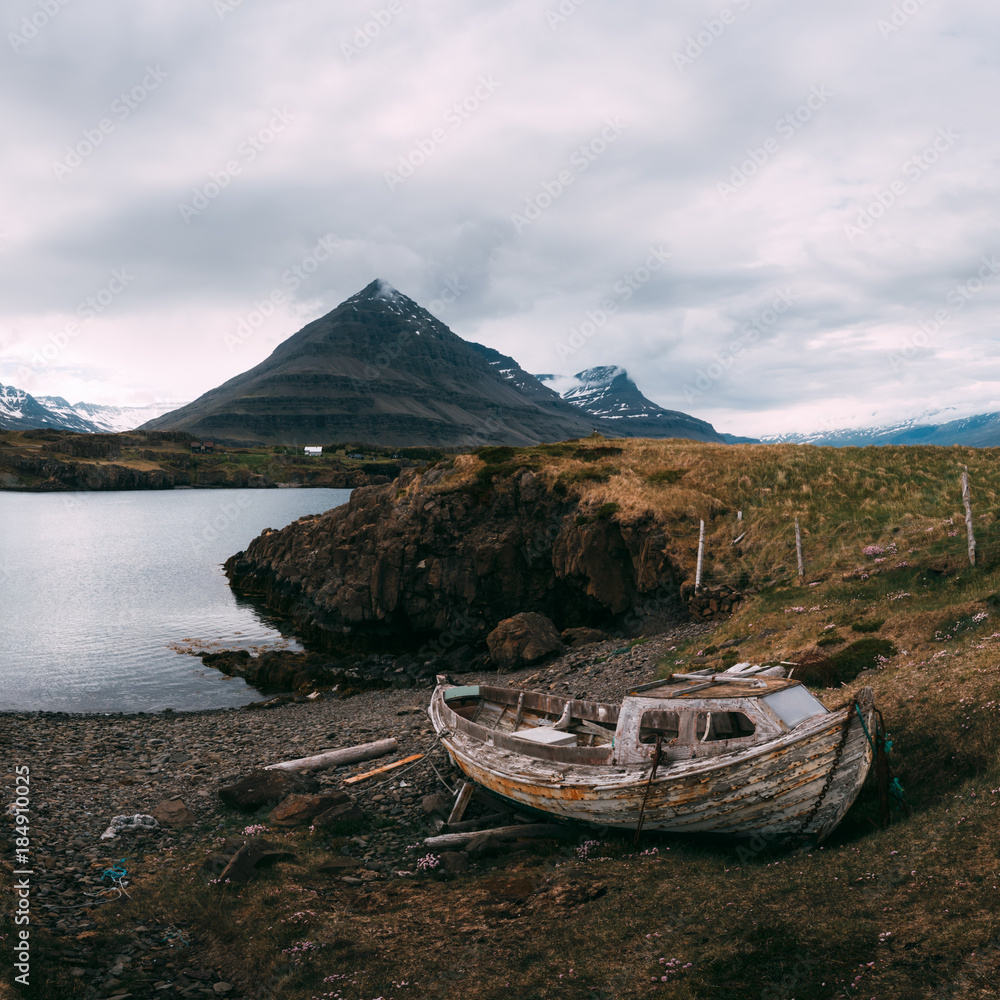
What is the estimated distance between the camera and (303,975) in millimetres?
10789

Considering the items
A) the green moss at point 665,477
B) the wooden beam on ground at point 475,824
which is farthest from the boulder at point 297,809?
the green moss at point 665,477

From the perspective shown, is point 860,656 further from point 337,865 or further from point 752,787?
point 337,865

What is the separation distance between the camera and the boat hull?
1164cm

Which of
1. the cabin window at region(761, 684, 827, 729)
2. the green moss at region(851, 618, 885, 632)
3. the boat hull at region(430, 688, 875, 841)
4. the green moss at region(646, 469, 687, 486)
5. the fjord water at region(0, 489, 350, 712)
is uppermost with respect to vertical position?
the green moss at region(646, 469, 687, 486)

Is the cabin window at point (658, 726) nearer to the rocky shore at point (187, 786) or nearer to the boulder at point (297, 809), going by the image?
the rocky shore at point (187, 786)

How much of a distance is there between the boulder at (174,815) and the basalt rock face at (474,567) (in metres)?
25.7

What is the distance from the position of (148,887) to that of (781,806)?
13746 mm

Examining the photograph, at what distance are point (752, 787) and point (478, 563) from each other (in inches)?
1365

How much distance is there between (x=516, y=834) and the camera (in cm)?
1520

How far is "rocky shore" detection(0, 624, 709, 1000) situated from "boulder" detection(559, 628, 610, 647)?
1.66 metres

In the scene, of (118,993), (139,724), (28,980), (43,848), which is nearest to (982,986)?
(118,993)

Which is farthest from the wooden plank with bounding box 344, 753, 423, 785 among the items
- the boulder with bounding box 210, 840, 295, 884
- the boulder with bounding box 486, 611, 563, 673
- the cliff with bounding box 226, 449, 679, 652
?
the cliff with bounding box 226, 449, 679, 652

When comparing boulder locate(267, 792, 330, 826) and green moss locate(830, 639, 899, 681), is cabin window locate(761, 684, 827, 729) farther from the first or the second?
boulder locate(267, 792, 330, 826)

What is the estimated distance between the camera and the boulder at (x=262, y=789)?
1906cm
